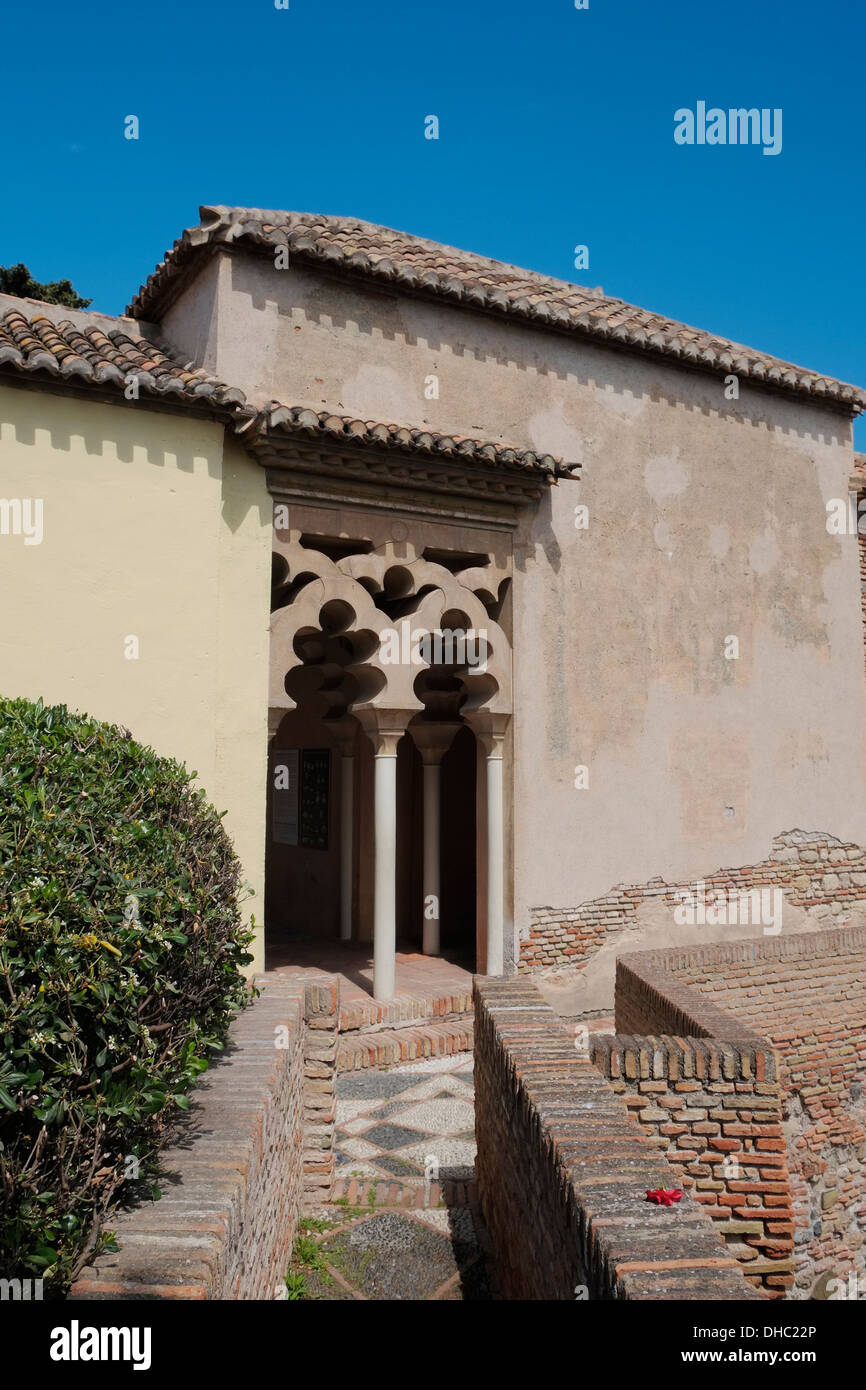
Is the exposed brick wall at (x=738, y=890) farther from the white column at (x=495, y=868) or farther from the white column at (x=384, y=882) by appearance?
the white column at (x=384, y=882)

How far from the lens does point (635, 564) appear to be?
9422 millimetres

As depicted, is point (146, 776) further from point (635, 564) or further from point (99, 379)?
point (635, 564)

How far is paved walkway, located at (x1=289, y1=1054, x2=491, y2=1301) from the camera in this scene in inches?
166

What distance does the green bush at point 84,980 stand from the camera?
88.6 inches

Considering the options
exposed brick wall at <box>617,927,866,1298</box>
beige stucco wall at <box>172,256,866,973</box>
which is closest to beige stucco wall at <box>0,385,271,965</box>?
beige stucco wall at <box>172,256,866,973</box>

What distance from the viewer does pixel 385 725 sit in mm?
7965

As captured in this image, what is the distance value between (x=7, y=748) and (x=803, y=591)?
9673mm

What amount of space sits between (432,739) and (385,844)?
2.47 m

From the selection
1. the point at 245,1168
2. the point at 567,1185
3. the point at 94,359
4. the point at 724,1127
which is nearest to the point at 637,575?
the point at 94,359

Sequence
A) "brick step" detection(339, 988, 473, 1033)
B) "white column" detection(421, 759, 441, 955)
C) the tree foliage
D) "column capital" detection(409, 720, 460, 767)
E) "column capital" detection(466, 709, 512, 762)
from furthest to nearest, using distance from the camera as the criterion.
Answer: the tree foliage
"column capital" detection(409, 720, 460, 767)
"white column" detection(421, 759, 441, 955)
"column capital" detection(466, 709, 512, 762)
"brick step" detection(339, 988, 473, 1033)

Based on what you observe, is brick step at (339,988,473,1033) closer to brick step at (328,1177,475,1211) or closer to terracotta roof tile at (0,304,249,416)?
brick step at (328,1177,475,1211)

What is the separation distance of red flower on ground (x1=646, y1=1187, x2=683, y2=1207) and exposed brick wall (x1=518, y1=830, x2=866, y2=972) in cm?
591

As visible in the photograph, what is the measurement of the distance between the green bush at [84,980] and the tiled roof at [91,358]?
347 cm

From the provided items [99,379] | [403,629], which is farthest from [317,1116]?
[99,379]
